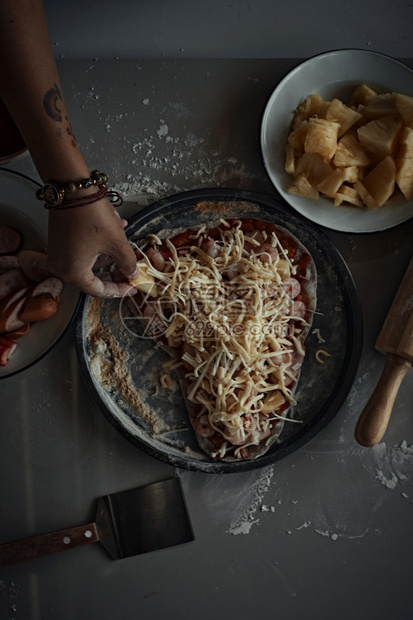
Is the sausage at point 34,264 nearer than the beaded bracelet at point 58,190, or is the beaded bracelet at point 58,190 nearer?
the beaded bracelet at point 58,190

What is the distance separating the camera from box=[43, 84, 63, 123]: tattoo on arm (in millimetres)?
1053

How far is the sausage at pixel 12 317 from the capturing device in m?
1.46

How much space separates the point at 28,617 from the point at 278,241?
1303 millimetres

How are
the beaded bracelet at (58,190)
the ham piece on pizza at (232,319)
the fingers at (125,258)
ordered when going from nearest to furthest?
the beaded bracelet at (58,190) < the fingers at (125,258) < the ham piece on pizza at (232,319)

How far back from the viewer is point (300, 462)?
1.62 metres

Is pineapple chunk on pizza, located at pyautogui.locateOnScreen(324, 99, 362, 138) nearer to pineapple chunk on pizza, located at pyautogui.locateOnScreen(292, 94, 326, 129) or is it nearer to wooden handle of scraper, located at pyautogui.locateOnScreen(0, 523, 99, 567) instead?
pineapple chunk on pizza, located at pyautogui.locateOnScreen(292, 94, 326, 129)

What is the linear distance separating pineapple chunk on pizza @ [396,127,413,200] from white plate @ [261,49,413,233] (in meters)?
0.06

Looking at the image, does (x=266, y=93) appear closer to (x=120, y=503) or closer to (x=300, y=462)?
(x=300, y=462)

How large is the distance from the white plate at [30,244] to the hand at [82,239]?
0.29m

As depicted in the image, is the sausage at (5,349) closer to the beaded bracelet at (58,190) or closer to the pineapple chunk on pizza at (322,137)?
the beaded bracelet at (58,190)

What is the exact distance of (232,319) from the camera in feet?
4.78

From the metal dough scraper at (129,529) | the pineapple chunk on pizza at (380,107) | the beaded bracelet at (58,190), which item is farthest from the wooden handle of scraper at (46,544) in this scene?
the pineapple chunk on pizza at (380,107)

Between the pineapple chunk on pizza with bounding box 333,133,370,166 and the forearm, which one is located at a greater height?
the forearm

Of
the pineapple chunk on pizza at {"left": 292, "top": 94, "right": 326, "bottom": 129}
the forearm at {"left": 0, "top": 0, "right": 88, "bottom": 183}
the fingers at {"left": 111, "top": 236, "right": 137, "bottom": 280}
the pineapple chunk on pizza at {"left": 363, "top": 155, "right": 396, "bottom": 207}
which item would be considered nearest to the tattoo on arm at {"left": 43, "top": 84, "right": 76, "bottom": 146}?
the forearm at {"left": 0, "top": 0, "right": 88, "bottom": 183}
